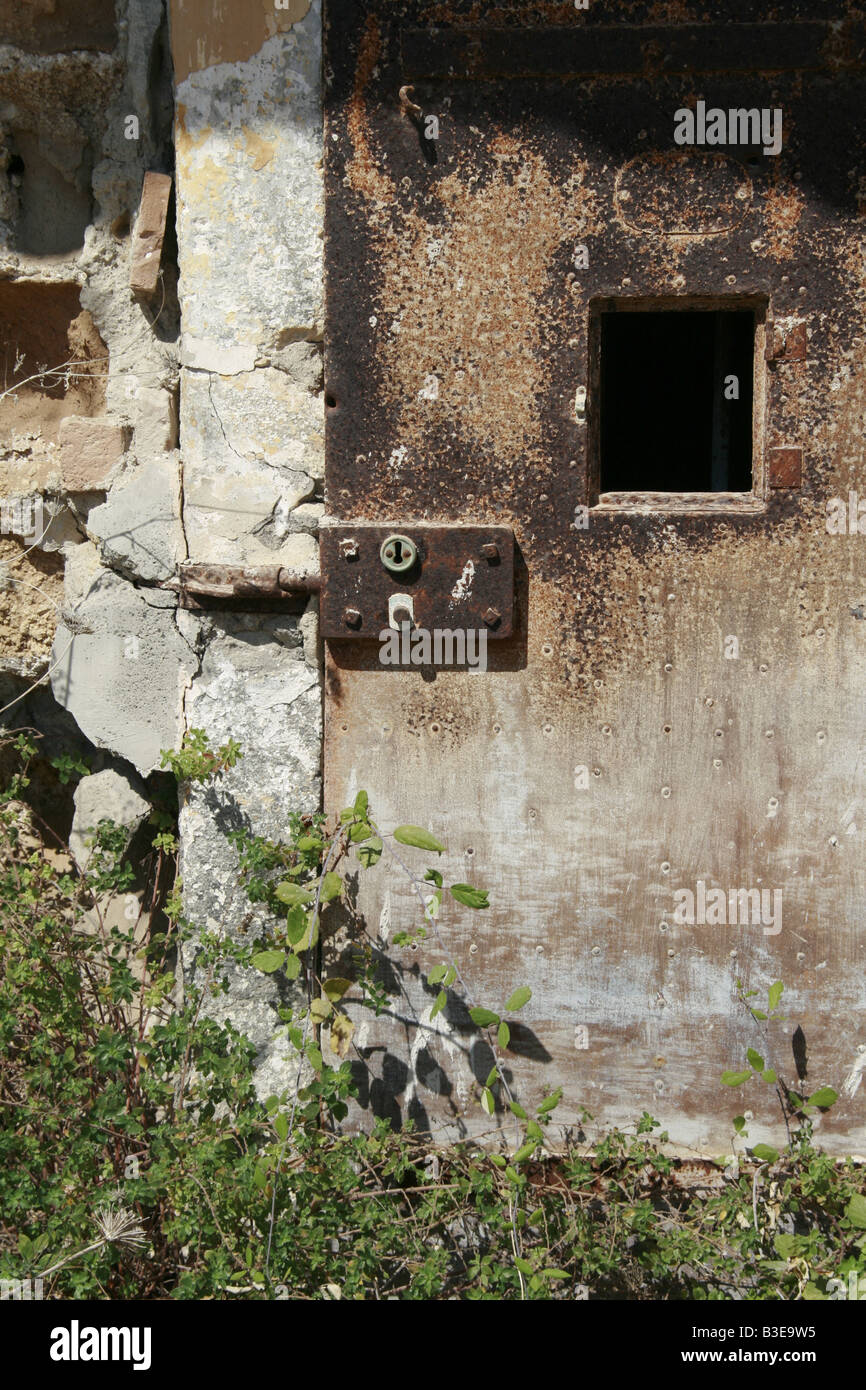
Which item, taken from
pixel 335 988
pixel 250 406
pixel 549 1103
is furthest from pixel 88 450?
pixel 549 1103

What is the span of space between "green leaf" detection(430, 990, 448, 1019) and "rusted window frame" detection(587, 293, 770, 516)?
114 cm

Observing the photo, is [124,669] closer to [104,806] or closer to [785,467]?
[104,806]

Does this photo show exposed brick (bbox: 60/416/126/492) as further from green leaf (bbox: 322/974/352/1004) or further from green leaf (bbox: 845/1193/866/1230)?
green leaf (bbox: 845/1193/866/1230)

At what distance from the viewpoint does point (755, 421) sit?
7.26 ft

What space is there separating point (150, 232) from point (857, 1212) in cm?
267

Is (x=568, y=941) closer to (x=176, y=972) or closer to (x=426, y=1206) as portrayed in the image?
(x=426, y=1206)

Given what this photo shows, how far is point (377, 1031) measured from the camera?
230cm

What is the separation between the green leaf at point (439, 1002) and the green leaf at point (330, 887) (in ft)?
1.09

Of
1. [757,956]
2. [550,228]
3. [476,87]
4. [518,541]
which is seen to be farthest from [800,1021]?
[476,87]

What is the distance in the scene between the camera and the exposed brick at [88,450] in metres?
2.47

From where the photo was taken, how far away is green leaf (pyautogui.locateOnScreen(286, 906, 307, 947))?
2.07 metres

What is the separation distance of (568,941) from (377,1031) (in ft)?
1.59

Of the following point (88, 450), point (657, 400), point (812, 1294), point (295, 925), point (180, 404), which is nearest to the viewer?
point (812, 1294)

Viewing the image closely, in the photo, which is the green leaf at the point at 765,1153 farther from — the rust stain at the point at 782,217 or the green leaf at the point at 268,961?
the rust stain at the point at 782,217
